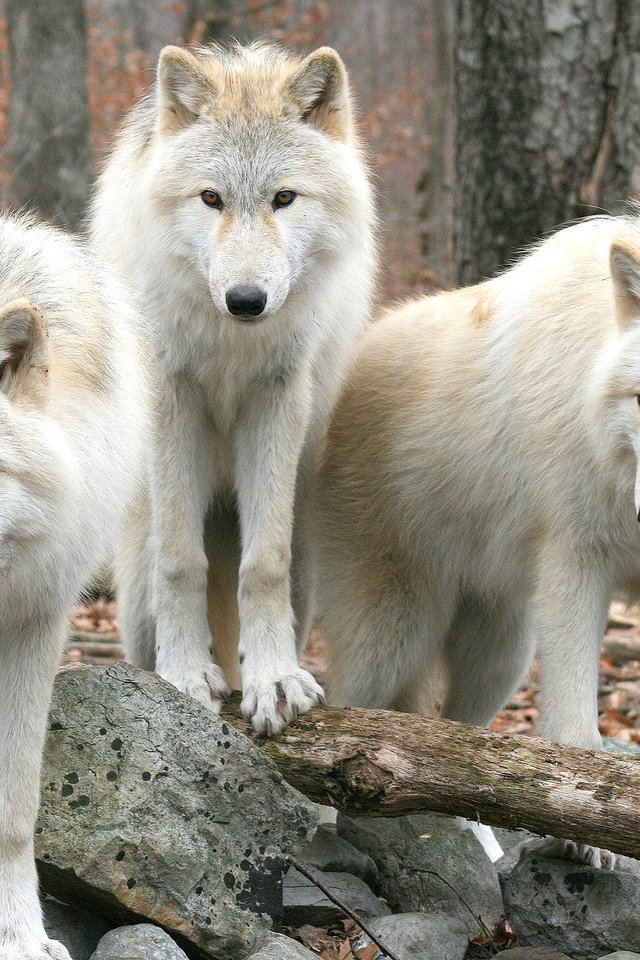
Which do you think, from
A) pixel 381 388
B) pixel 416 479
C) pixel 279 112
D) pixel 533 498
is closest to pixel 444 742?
pixel 533 498

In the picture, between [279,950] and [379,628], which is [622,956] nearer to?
[279,950]

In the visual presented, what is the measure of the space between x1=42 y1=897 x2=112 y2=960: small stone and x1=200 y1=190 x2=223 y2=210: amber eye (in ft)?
7.91

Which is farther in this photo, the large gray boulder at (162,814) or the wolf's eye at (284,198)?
the wolf's eye at (284,198)

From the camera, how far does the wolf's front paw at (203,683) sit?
433cm

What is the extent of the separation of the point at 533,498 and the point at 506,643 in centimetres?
108

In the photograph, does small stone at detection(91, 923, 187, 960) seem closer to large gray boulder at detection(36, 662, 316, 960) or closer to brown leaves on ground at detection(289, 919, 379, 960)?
large gray boulder at detection(36, 662, 316, 960)

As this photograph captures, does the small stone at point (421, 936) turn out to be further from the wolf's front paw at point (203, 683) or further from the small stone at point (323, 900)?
the wolf's front paw at point (203, 683)

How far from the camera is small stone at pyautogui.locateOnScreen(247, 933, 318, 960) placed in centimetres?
342

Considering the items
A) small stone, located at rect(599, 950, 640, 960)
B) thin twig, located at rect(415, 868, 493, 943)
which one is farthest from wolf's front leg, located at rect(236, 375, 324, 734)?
small stone, located at rect(599, 950, 640, 960)

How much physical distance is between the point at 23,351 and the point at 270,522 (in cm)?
158

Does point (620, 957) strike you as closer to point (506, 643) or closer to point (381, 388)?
point (506, 643)

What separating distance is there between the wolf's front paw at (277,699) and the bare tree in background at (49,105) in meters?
6.54

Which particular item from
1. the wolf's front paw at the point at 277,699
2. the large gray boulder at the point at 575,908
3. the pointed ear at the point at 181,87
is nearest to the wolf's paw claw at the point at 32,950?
the wolf's front paw at the point at 277,699

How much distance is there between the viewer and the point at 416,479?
500cm
